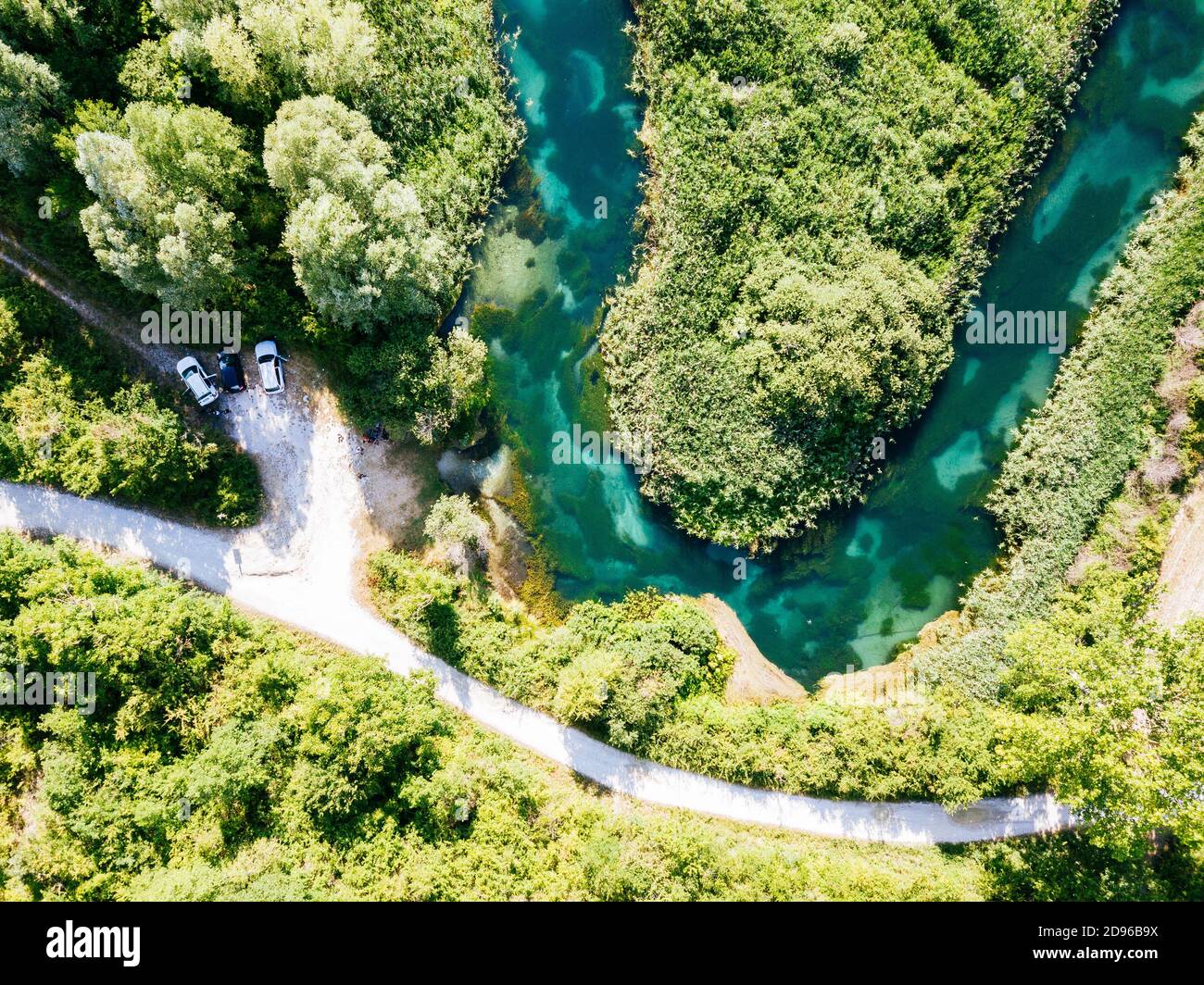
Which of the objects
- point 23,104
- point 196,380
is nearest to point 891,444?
point 196,380

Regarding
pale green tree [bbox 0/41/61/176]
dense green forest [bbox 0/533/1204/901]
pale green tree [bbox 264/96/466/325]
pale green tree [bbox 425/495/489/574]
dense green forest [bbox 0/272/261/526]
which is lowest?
dense green forest [bbox 0/533/1204/901]

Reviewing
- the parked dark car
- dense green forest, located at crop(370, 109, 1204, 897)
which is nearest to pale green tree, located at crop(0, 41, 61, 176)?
the parked dark car

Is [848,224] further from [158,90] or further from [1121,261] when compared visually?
[158,90]

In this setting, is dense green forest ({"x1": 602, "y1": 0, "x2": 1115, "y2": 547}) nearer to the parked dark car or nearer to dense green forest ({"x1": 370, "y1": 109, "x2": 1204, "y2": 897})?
dense green forest ({"x1": 370, "y1": 109, "x2": 1204, "y2": 897})

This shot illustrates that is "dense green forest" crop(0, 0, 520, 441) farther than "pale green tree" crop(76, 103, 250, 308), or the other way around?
"dense green forest" crop(0, 0, 520, 441)

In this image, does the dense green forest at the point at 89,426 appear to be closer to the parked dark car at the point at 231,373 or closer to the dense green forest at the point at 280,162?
the parked dark car at the point at 231,373

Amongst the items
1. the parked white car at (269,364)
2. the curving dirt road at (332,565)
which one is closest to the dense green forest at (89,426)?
the curving dirt road at (332,565)
